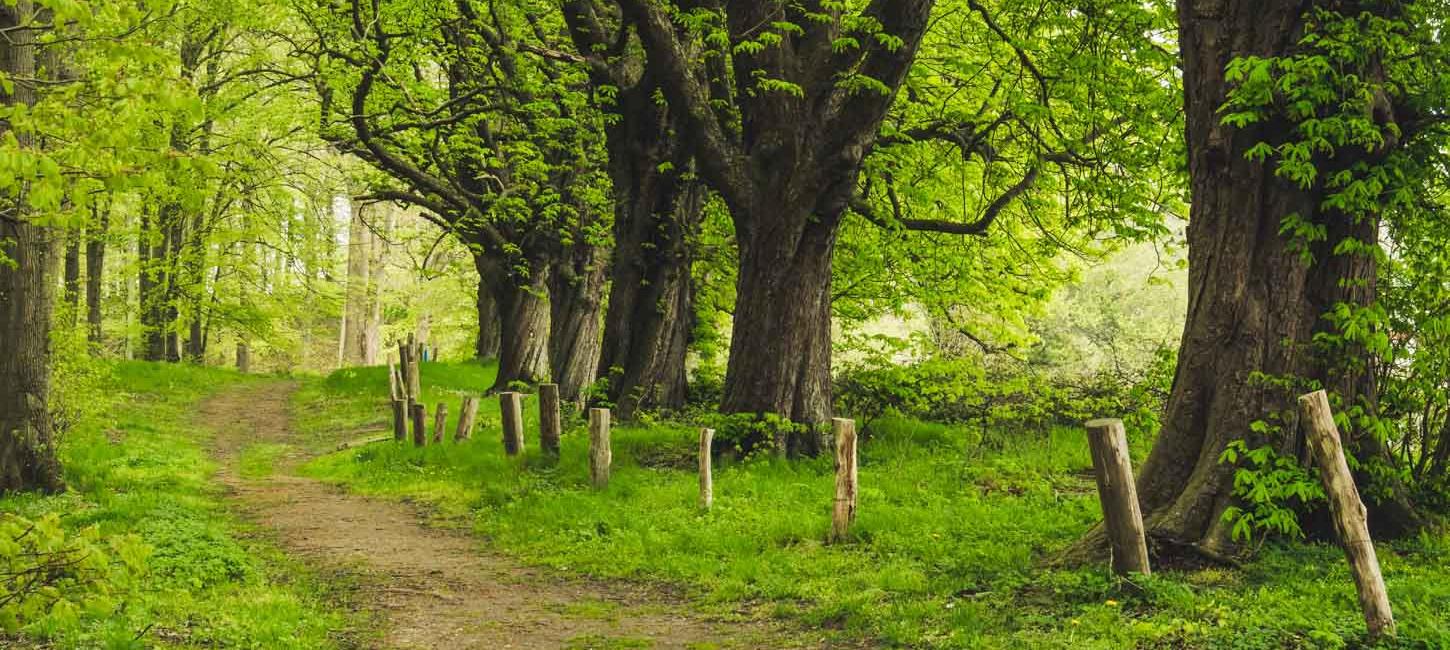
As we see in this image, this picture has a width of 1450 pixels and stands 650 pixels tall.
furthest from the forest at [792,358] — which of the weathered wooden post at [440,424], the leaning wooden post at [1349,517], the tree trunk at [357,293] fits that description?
the tree trunk at [357,293]

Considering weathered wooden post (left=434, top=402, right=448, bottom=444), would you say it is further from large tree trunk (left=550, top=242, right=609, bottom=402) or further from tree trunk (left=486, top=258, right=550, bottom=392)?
tree trunk (left=486, top=258, right=550, bottom=392)

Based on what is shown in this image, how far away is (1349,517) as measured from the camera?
5.77 meters

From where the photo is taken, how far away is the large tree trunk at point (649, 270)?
1606cm

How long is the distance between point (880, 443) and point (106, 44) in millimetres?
Answer: 10568

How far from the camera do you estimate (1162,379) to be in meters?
10.1

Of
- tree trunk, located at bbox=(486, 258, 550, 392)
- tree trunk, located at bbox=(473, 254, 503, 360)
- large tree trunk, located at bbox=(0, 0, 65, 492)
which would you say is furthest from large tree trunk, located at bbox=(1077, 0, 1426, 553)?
tree trunk, located at bbox=(473, 254, 503, 360)

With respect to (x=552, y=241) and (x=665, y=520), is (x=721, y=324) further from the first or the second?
(x=665, y=520)

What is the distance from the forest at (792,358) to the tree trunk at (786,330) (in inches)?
2.0

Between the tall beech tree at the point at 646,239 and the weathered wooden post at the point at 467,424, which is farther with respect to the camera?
the weathered wooden post at the point at 467,424

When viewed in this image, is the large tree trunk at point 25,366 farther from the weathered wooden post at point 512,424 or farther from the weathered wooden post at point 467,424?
the weathered wooden post at point 467,424

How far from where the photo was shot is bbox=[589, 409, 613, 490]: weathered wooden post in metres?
12.1

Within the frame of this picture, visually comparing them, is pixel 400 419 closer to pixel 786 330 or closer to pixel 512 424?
pixel 512 424

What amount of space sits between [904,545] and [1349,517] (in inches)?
148

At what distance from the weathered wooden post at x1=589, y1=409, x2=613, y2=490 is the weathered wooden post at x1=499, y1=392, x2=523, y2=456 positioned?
222cm
